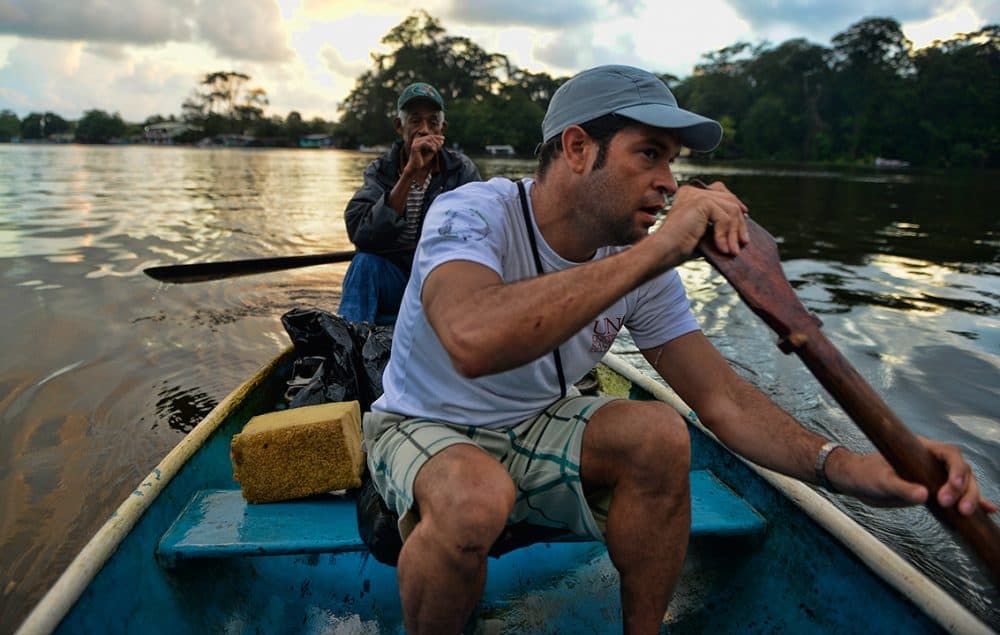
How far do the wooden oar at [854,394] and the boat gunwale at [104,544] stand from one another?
1795 mm

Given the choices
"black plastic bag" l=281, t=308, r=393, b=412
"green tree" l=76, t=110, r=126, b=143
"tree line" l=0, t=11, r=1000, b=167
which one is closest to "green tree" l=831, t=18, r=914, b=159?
"tree line" l=0, t=11, r=1000, b=167

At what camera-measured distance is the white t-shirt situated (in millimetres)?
1794

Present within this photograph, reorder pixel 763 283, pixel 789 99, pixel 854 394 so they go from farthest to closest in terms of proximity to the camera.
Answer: pixel 789 99, pixel 763 283, pixel 854 394

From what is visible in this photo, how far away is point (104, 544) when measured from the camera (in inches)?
76.7

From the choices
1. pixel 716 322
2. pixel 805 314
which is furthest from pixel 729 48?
pixel 805 314

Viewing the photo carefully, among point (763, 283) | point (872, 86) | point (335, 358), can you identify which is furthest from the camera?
point (872, 86)

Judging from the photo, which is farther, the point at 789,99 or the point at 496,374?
the point at 789,99

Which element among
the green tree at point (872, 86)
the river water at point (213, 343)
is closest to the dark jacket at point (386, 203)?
the river water at point (213, 343)

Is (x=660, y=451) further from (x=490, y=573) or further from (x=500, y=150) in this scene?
(x=500, y=150)

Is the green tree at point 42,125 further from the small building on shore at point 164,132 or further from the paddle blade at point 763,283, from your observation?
the paddle blade at point 763,283

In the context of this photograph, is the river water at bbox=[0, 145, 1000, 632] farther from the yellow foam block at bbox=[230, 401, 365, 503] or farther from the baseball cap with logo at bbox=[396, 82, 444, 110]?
the baseball cap with logo at bbox=[396, 82, 444, 110]

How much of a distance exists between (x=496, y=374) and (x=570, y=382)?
47 cm

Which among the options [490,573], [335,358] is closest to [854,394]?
[490,573]

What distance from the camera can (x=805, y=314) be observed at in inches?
62.7
